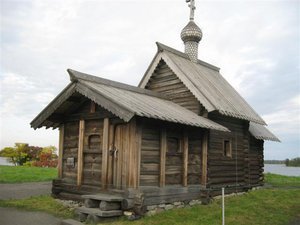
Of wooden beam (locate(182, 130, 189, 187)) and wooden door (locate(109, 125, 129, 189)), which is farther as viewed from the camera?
wooden beam (locate(182, 130, 189, 187))

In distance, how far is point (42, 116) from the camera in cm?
1434

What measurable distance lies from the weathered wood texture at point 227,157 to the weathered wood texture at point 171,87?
1120mm

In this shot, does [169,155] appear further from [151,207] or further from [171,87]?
[171,87]

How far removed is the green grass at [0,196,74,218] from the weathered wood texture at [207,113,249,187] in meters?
6.39

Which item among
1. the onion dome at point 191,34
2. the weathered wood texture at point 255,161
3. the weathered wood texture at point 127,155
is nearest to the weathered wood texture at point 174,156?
the weathered wood texture at point 127,155

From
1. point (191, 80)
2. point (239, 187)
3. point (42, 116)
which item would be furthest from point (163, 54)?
point (239, 187)

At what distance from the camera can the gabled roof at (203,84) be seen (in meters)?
15.8

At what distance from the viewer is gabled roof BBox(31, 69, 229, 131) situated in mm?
11336

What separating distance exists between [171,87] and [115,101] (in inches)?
257

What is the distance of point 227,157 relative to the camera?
684 inches

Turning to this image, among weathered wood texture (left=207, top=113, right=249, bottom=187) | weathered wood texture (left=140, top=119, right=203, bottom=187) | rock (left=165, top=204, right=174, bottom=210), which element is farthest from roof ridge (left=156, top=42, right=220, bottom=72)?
rock (left=165, top=204, right=174, bottom=210)

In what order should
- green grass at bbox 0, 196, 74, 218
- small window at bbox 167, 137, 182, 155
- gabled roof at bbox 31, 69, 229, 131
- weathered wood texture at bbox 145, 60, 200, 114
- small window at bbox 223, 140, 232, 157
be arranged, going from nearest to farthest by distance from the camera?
gabled roof at bbox 31, 69, 229, 131
green grass at bbox 0, 196, 74, 218
small window at bbox 167, 137, 182, 155
weathered wood texture at bbox 145, 60, 200, 114
small window at bbox 223, 140, 232, 157

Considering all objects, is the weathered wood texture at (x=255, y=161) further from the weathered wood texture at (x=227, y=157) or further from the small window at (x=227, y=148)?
the small window at (x=227, y=148)

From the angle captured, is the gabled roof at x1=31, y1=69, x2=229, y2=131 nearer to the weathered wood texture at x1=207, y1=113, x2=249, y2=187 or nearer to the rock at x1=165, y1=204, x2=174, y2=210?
the weathered wood texture at x1=207, y1=113, x2=249, y2=187
